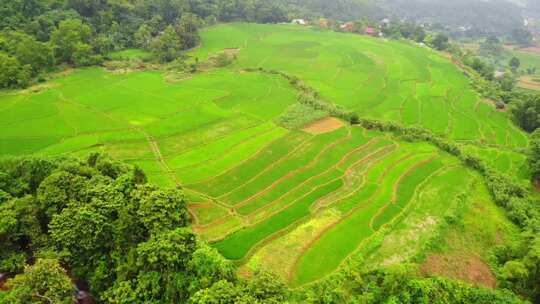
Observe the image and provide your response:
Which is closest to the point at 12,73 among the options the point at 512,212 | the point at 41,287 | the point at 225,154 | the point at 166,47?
the point at 166,47

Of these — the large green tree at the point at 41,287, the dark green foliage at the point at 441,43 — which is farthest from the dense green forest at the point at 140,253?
the dark green foliage at the point at 441,43

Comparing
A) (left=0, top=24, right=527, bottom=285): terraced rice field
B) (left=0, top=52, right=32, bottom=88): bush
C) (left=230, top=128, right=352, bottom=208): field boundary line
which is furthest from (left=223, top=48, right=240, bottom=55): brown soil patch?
(left=230, top=128, right=352, bottom=208): field boundary line

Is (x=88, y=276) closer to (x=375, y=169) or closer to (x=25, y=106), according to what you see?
(x=375, y=169)

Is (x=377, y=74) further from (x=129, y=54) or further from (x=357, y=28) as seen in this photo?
(x=129, y=54)

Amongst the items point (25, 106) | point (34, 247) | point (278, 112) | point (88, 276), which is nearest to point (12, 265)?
point (34, 247)

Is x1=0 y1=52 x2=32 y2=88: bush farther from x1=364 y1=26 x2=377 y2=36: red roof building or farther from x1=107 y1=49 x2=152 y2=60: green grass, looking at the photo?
x1=364 y1=26 x2=377 y2=36: red roof building
